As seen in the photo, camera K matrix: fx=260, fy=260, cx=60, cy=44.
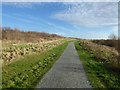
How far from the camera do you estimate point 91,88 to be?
470 inches

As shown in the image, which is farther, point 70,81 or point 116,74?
point 116,74

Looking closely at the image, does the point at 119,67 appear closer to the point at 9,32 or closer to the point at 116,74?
the point at 116,74

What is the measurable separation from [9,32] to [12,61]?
2985 cm

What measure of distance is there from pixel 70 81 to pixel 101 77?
9.06ft

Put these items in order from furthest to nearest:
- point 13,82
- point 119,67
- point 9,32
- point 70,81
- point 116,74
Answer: point 9,32 < point 119,67 < point 116,74 < point 70,81 < point 13,82

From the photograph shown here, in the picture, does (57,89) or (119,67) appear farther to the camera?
(119,67)

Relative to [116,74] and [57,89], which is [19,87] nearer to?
[57,89]

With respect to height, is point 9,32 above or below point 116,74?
above

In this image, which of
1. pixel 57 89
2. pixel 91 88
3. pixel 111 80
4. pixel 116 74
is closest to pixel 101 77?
pixel 111 80

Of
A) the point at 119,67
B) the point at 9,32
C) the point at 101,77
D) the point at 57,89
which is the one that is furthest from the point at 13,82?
the point at 9,32

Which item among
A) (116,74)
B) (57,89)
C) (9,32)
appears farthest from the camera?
(9,32)

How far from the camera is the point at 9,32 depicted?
48688 mm

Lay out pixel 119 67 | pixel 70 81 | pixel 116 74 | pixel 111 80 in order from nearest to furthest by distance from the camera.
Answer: pixel 70 81, pixel 111 80, pixel 116 74, pixel 119 67

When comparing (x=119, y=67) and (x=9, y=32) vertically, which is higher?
(x=9, y=32)
